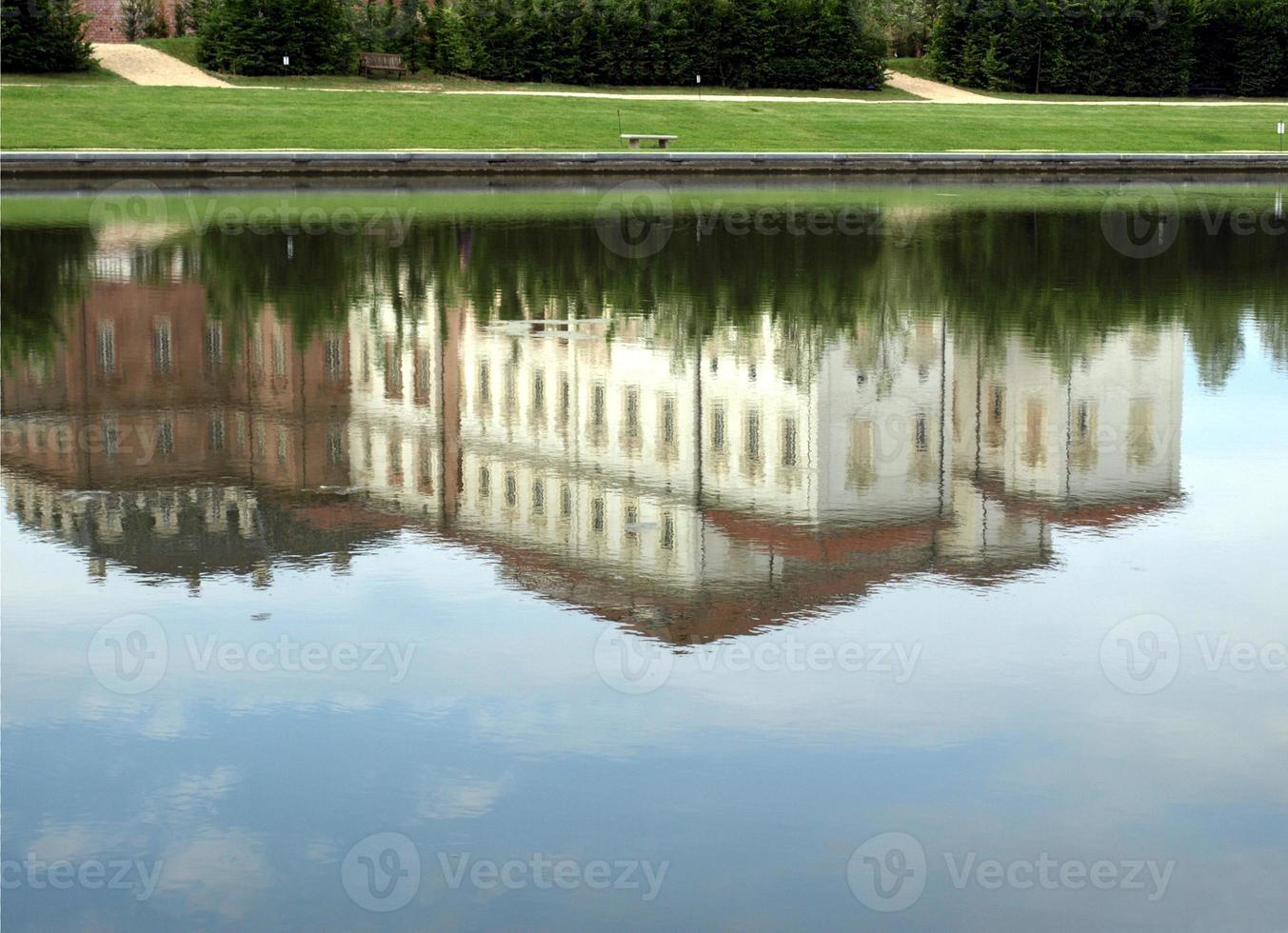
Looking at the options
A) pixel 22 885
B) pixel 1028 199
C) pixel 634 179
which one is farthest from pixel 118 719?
pixel 634 179

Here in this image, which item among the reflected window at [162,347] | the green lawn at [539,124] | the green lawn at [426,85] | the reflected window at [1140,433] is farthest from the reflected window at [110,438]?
the green lawn at [426,85]

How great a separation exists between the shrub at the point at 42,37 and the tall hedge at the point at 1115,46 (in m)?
31.9

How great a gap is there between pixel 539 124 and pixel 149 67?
15808 millimetres

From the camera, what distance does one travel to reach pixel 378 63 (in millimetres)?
64188

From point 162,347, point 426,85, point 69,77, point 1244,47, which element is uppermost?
point 1244,47

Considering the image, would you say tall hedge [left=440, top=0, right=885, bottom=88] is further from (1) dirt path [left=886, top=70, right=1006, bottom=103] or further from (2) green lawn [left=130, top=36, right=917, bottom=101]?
(1) dirt path [left=886, top=70, right=1006, bottom=103]

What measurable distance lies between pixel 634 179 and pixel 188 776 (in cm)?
4021

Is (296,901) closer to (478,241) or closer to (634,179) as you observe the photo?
(478,241)

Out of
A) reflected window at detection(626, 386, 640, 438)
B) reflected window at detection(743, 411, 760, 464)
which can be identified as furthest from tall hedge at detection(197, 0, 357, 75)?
reflected window at detection(743, 411, 760, 464)

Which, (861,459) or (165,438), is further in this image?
(165,438)

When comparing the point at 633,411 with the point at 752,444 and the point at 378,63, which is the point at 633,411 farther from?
the point at 378,63

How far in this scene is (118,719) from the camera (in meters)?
6.89

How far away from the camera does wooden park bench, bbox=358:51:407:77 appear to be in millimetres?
64125

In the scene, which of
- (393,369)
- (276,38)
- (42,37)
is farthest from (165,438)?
(276,38)
